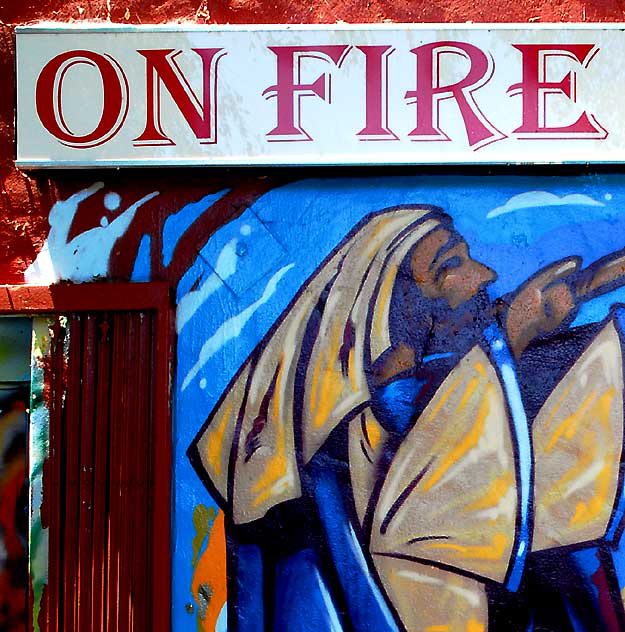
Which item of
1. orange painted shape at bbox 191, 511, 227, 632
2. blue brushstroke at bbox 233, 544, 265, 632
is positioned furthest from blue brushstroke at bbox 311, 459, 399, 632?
orange painted shape at bbox 191, 511, 227, 632

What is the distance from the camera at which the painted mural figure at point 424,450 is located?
3.60 meters

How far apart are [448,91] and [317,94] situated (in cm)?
60

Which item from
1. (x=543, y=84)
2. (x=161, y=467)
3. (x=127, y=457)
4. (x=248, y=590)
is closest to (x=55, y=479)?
(x=127, y=457)

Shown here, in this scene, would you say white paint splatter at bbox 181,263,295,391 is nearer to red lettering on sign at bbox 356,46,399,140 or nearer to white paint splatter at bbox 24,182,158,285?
white paint splatter at bbox 24,182,158,285

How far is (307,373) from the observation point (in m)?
3.71

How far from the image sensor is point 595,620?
359 centimetres

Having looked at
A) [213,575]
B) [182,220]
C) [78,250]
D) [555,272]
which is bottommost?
[213,575]

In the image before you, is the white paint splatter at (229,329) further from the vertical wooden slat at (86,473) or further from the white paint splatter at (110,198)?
the white paint splatter at (110,198)

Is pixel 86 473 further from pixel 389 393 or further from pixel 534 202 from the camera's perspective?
pixel 534 202

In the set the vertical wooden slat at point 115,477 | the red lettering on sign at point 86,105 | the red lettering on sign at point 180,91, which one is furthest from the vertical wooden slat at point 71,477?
the red lettering on sign at point 180,91

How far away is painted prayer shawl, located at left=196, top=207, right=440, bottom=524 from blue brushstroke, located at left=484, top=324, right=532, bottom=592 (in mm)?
499

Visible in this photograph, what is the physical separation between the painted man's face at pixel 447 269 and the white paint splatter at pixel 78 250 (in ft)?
4.21

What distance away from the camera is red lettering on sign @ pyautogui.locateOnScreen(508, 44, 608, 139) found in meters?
3.68

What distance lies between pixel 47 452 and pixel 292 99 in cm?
196
